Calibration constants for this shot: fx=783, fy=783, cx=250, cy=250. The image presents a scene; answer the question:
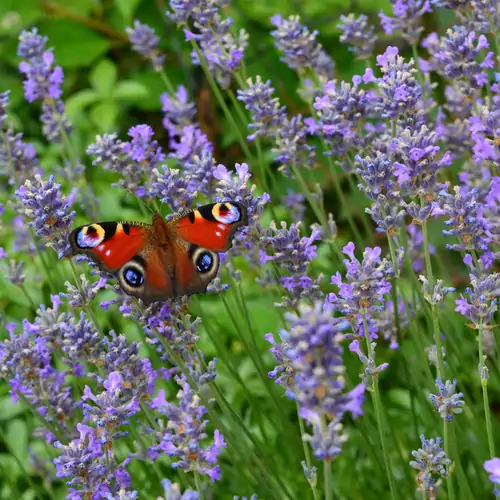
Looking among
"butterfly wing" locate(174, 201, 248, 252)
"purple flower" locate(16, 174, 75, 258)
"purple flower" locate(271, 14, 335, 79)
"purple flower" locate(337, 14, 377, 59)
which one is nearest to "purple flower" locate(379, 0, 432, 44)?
"purple flower" locate(337, 14, 377, 59)

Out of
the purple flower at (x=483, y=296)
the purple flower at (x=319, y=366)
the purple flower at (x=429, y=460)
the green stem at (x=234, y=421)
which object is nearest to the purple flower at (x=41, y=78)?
the green stem at (x=234, y=421)

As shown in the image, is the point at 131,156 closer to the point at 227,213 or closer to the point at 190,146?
the point at 190,146

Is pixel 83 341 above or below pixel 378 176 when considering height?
below

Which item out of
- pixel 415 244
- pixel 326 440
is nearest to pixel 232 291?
pixel 415 244

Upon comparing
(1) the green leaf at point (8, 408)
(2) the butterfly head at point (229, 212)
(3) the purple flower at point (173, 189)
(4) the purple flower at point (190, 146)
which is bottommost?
(2) the butterfly head at point (229, 212)

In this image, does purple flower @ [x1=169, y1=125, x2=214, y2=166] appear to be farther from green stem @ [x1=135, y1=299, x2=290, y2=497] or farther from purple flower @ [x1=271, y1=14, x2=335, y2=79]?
green stem @ [x1=135, y1=299, x2=290, y2=497]

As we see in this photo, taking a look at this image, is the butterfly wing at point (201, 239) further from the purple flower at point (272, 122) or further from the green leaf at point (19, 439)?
the green leaf at point (19, 439)

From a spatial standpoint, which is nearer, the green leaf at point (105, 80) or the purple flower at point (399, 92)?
the purple flower at point (399, 92)

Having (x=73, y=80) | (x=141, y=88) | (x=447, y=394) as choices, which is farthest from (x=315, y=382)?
(x=73, y=80)
